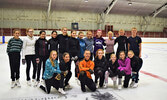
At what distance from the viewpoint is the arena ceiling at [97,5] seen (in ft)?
57.4

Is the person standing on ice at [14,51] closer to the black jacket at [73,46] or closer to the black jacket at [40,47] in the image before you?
the black jacket at [40,47]

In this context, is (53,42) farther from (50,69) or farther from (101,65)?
(101,65)

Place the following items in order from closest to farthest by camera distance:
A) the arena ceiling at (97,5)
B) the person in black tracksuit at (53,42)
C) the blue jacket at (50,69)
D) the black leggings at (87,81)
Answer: the blue jacket at (50,69) < the black leggings at (87,81) < the person in black tracksuit at (53,42) < the arena ceiling at (97,5)

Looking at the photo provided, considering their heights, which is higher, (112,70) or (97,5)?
(97,5)

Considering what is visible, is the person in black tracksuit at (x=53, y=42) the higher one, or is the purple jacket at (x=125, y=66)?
the person in black tracksuit at (x=53, y=42)

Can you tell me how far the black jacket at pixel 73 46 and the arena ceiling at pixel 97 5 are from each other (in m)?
15.1

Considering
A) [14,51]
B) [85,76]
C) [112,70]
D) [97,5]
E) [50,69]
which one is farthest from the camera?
[97,5]

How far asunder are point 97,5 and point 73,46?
16890 mm

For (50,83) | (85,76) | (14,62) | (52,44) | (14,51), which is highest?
(52,44)

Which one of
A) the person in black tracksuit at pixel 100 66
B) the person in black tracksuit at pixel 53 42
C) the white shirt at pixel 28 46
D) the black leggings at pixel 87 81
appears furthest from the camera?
the person in black tracksuit at pixel 53 42

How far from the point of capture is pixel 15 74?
139 inches

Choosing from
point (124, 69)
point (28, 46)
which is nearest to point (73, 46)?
point (28, 46)

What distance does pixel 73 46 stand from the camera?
11.9ft

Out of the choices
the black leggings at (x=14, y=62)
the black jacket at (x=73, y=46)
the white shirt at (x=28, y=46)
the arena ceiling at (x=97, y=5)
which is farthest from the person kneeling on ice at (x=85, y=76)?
the arena ceiling at (x=97, y=5)
